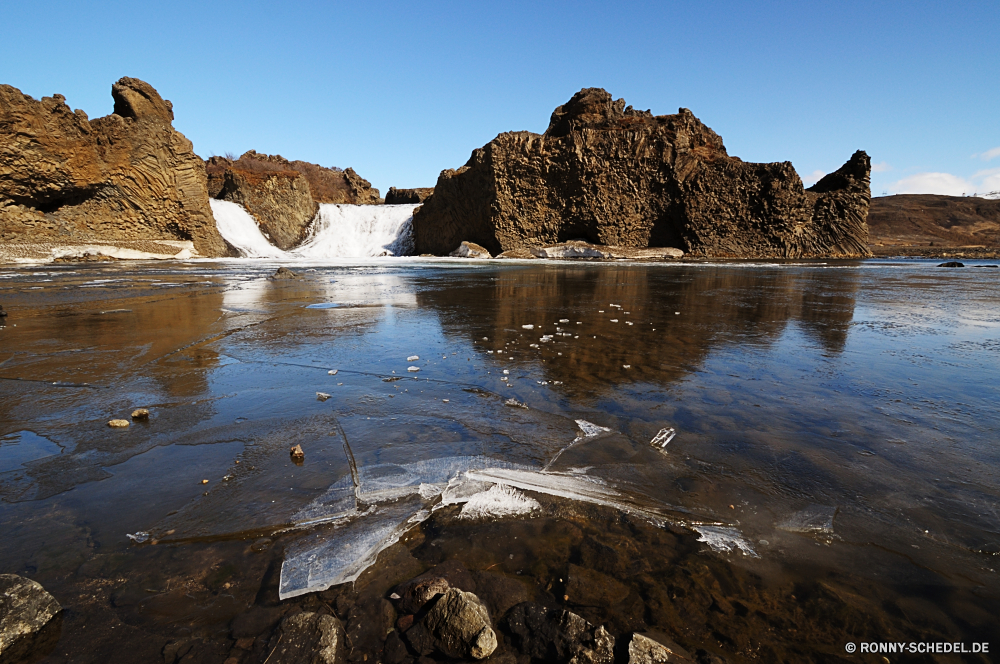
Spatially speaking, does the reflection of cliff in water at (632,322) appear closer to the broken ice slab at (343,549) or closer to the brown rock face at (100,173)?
the broken ice slab at (343,549)

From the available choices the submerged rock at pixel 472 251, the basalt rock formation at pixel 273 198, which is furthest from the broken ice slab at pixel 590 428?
the basalt rock formation at pixel 273 198

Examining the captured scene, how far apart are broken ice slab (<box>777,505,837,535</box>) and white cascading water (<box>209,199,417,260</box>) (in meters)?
41.7

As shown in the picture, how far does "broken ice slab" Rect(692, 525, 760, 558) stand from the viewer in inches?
68.8

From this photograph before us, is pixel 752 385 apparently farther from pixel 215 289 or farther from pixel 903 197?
pixel 903 197

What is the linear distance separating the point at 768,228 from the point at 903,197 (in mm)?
76123

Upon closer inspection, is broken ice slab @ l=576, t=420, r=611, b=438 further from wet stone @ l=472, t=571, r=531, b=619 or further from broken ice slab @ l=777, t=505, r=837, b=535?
wet stone @ l=472, t=571, r=531, b=619

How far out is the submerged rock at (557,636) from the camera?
131 centimetres

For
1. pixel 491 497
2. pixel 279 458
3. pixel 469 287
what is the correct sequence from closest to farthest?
pixel 491 497
pixel 279 458
pixel 469 287

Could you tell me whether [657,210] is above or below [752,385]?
above

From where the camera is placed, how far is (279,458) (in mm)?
2453

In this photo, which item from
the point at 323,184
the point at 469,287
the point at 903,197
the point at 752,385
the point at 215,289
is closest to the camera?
the point at 752,385

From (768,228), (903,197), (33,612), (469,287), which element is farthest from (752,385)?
(903,197)

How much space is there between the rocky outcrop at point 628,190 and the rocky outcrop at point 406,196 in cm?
2074

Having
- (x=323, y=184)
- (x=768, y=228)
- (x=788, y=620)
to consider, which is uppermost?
(x=323, y=184)
